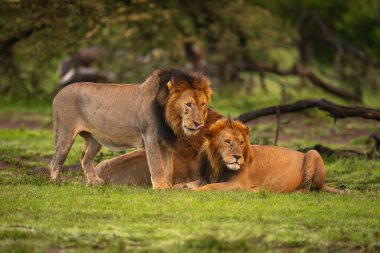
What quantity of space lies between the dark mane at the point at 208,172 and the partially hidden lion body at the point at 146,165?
150 mm

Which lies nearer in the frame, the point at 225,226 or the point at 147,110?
the point at 225,226

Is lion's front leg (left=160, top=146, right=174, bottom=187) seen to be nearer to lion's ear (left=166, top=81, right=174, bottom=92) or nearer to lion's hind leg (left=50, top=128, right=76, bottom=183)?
lion's ear (left=166, top=81, right=174, bottom=92)

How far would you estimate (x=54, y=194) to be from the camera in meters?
7.64

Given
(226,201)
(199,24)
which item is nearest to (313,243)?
(226,201)

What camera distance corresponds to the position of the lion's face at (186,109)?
8.00 metres

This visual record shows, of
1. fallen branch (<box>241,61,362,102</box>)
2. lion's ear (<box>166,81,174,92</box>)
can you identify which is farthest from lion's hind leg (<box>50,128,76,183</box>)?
fallen branch (<box>241,61,362,102</box>)

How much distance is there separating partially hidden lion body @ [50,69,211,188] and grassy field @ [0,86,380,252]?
0.35m

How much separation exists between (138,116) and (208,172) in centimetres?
77

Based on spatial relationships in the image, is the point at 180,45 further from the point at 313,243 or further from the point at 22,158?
the point at 313,243

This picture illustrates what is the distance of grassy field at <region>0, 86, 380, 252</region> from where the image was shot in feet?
19.5

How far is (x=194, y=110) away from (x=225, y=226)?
1775 millimetres

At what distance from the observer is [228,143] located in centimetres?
804

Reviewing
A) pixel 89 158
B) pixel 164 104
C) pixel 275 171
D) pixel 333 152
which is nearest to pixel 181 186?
pixel 164 104

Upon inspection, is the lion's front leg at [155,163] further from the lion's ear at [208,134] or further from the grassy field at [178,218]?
the lion's ear at [208,134]
